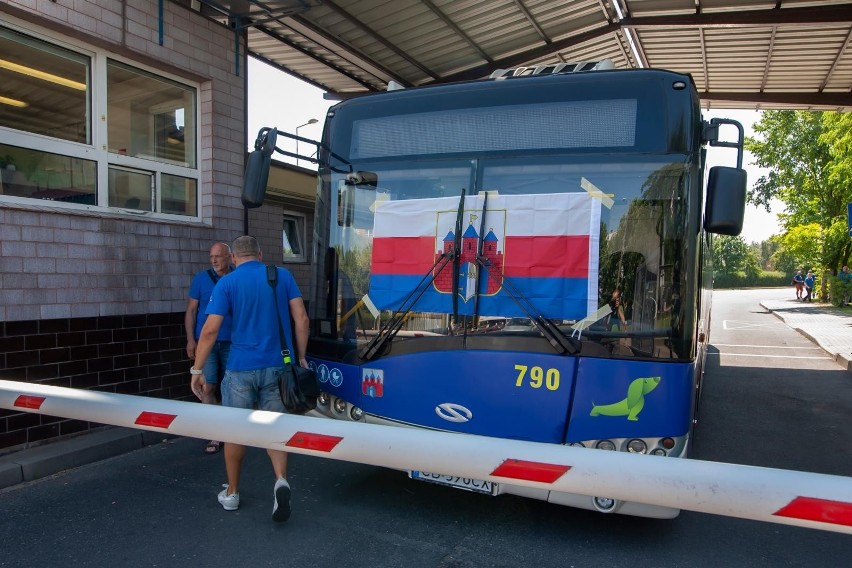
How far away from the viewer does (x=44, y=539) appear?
3.93 metres

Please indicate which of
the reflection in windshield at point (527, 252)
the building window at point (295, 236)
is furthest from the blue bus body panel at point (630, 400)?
the building window at point (295, 236)

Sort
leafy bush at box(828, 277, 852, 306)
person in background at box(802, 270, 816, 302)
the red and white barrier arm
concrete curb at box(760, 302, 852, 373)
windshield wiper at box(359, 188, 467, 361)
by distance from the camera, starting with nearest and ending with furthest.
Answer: the red and white barrier arm < windshield wiper at box(359, 188, 467, 361) < concrete curb at box(760, 302, 852, 373) < leafy bush at box(828, 277, 852, 306) < person in background at box(802, 270, 816, 302)

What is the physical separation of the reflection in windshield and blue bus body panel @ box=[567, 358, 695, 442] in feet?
0.37

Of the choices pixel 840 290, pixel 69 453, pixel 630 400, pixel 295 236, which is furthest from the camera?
pixel 840 290

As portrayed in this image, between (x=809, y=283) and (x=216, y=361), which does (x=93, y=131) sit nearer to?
(x=216, y=361)

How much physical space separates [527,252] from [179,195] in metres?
5.07

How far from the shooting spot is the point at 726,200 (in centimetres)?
376

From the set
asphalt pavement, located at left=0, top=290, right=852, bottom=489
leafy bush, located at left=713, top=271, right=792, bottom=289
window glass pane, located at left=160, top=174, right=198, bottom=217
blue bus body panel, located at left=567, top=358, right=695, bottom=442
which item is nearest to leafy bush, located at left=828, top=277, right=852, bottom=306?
window glass pane, located at left=160, top=174, right=198, bottom=217

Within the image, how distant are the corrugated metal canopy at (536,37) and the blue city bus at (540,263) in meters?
3.94

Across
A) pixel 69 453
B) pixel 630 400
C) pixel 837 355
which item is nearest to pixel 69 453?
pixel 69 453

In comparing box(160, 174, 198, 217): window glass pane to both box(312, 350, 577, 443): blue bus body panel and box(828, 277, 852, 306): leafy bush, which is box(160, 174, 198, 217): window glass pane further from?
box(828, 277, 852, 306): leafy bush

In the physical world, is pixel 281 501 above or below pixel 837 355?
above

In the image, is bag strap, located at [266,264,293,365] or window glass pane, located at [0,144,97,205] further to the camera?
window glass pane, located at [0,144,97,205]

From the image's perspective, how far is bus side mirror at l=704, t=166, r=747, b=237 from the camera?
3.74 m
